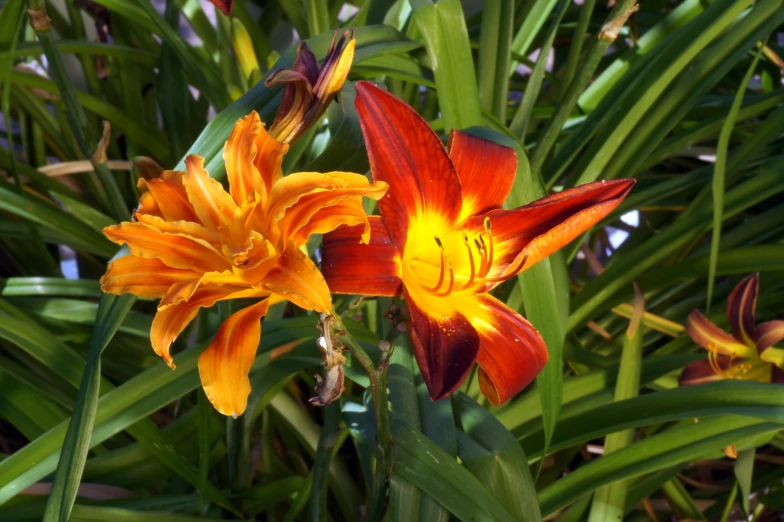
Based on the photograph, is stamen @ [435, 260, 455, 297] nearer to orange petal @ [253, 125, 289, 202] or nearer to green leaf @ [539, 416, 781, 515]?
orange petal @ [253, 125, 289, 202]

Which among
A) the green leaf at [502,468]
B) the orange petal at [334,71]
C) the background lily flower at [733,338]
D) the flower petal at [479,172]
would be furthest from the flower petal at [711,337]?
the orange petal at [334,71]

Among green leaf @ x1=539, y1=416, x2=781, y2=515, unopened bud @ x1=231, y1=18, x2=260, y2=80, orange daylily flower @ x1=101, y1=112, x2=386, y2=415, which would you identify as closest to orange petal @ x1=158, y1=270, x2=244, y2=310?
orange daylily flower @ x1=101, y1=112, x2=386, y2=415

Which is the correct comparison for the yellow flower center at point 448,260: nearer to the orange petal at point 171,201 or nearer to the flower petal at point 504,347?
the flower petal at point 504,347

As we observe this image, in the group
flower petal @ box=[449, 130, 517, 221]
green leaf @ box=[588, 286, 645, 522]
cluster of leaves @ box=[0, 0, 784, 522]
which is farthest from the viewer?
green leaf @ box=[588, 286, 645, 522]

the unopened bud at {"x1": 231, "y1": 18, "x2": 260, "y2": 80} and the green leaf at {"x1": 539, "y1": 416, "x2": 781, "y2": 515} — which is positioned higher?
the unopened bud at {"x1": 231, "y1": 18, "x2": 260, "y2": 80}

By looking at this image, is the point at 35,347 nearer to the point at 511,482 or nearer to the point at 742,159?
the point at 511,482

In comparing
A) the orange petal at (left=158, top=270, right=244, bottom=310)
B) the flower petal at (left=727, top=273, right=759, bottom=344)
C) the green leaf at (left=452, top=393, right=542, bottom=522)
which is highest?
the orange petal at (left=158, top=270, right=244, bottom=310)

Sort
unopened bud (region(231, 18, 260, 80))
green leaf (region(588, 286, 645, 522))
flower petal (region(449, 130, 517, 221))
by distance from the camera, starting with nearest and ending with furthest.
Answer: flower petal (region(449, 130, 517, 221)) < green leaf (region(588, 286, 645, 522)) < unopened bud (region(231, 18, 260, 80))
